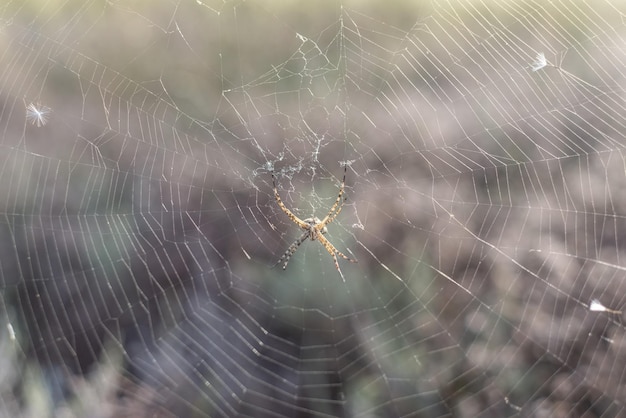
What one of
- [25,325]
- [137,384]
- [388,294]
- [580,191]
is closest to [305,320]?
[388,294]

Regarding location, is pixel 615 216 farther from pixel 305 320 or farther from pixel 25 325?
pixel 25 325

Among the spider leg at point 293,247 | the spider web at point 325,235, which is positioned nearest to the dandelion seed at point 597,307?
the spider web at point 325,235

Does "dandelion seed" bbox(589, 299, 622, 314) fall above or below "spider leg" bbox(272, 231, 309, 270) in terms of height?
above

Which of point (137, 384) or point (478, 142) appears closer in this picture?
point (137, 384)

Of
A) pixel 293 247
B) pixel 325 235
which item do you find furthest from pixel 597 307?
pixel 293 247

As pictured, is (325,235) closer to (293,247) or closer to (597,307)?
(293,247)

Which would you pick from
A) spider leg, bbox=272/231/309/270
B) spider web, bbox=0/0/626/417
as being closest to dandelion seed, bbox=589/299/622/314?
spider web, bbox=0/0/626/417

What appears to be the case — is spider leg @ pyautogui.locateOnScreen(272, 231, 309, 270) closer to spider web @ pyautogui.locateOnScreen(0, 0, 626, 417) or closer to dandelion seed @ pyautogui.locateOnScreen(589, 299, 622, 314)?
spider web @ pyautogui.locateOnScreen(0, 0, 626, 417)

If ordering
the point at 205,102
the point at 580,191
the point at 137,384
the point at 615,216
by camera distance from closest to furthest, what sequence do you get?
the point at 137,384, the point at 615,216, the point at 580,191, the point at 205,102
